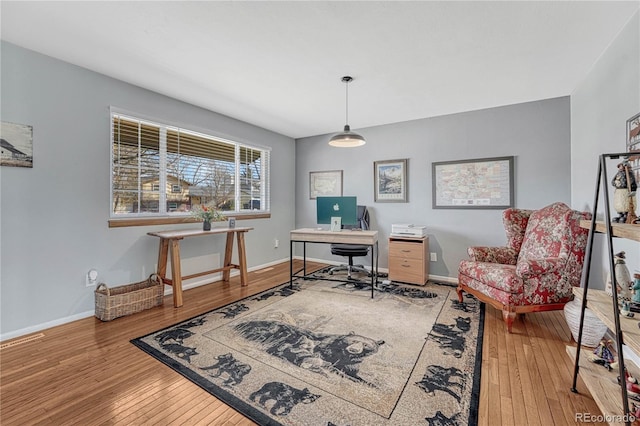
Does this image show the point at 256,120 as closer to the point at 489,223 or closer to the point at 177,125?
the point at 177,125

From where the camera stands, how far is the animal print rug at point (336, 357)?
1.51 metres

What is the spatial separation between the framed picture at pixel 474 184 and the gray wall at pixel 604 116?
67 centimetres

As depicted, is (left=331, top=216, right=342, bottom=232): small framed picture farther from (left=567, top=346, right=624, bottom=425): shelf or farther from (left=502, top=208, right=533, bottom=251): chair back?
(left=567, top=346, right=624, bottom=425): shelf

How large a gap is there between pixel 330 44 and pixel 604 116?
8.17 feet

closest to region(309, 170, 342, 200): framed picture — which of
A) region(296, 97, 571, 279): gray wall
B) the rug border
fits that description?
region(296, 97, 571, 279): gray wall

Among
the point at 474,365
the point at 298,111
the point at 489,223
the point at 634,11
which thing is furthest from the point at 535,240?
the point at 298,111

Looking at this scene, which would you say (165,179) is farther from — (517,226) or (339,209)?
(517,226)

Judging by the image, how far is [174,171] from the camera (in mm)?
3527

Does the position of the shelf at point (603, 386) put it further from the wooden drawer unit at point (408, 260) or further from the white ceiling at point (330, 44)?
the white ceiling at point (330, 44)

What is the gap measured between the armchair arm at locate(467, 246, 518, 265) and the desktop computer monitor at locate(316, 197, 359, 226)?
1.41 m

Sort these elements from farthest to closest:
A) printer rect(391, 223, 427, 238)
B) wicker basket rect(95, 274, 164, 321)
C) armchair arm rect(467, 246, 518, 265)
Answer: printer rect(391, 223, 427, 238) < armchair arm rect(467, 246, 518, 265) < wicker basket rect(95, 274, 164, 321)

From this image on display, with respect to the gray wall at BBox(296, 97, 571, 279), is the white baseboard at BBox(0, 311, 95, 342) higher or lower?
lower

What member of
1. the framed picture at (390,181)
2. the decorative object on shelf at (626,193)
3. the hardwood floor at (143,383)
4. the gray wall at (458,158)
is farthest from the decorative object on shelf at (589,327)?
the framed picture at (390,181)

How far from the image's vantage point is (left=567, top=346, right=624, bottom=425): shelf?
126cm
